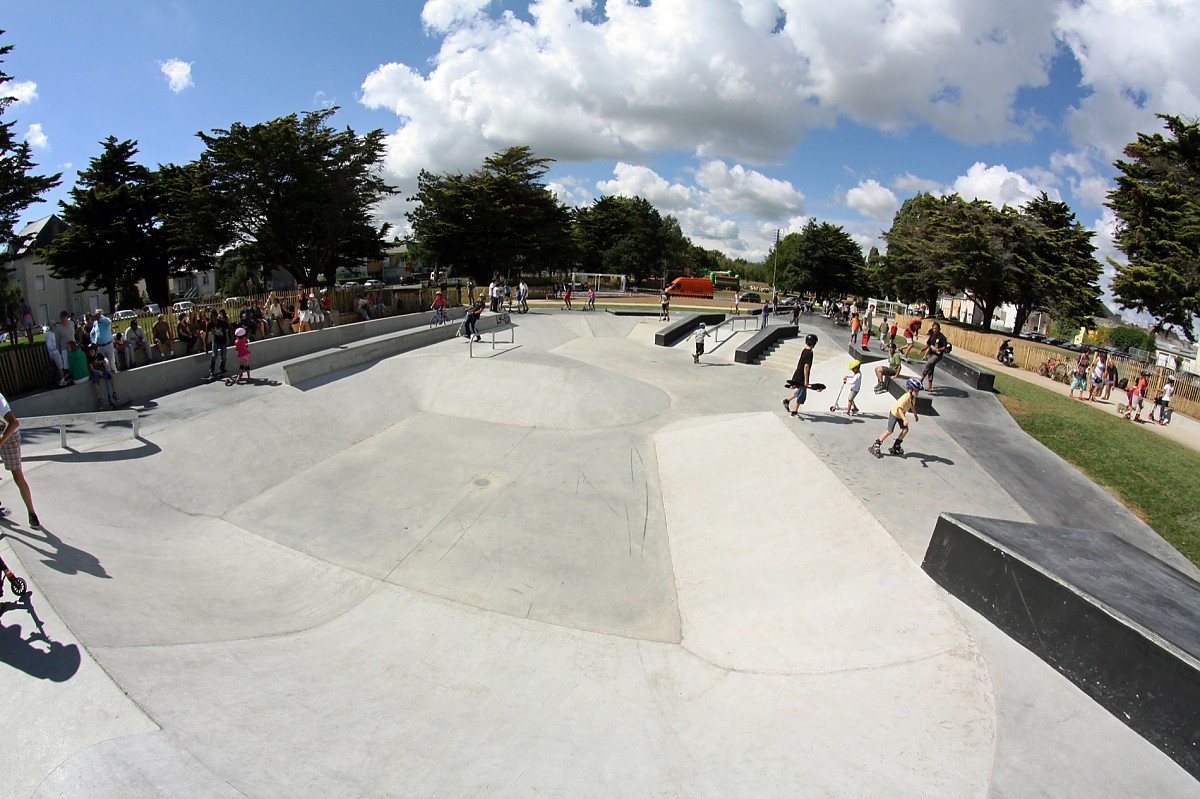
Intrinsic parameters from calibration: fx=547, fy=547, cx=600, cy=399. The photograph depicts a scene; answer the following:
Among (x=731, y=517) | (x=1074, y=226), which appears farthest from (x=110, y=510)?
(x=1074, y=226)

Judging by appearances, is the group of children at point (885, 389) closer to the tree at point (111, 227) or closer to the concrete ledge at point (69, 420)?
the concrete ledge at point (69, 420)

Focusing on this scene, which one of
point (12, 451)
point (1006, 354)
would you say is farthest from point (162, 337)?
point (1006, 354)

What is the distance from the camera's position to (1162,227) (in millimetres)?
29422

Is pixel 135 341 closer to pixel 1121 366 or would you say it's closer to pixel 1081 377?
pixel 1081 377

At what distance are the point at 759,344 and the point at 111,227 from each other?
4294 cm

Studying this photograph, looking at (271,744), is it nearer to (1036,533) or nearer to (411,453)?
(1036,533)

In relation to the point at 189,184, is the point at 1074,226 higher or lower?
higher

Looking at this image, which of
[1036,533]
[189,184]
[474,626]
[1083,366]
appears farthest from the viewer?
[189,184]

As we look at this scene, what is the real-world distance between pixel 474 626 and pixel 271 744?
2600mm

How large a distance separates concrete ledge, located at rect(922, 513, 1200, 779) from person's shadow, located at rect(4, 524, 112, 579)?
28.3ft

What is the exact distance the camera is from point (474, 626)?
20.0 feet

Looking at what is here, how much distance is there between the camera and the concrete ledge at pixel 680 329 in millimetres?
22641

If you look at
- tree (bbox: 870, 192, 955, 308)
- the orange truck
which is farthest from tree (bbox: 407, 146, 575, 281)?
tree (bbox: 870, 192, 955, 308)

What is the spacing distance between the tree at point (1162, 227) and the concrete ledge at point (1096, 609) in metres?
31.4
